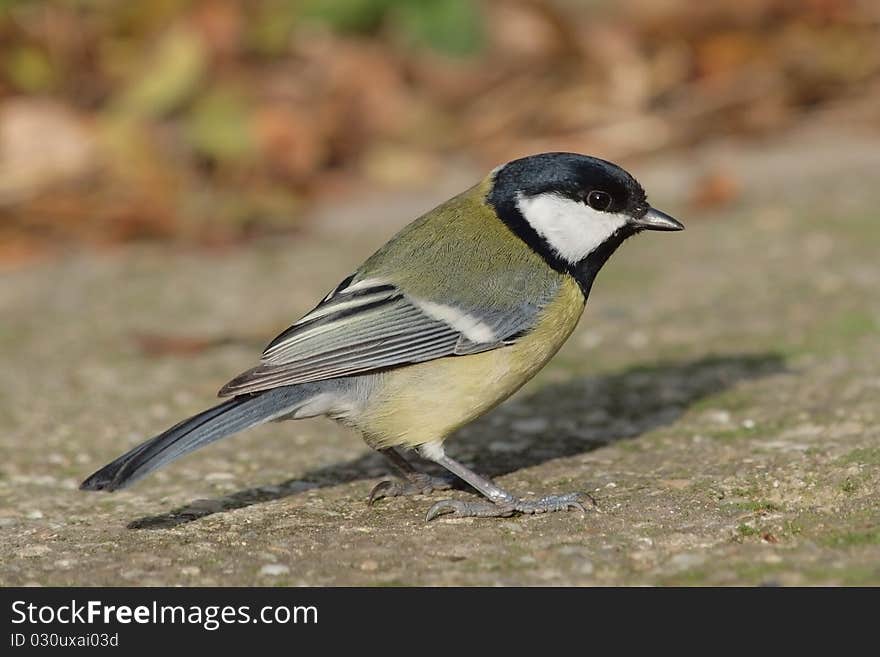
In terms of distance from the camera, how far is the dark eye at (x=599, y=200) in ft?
11.7

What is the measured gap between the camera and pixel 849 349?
14.2 feet

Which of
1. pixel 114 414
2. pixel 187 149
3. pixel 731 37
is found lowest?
pixel 114 414

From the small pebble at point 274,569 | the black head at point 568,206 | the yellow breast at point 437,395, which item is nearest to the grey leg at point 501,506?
the yellow breast at point 437,395

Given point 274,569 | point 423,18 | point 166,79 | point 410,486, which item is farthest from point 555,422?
point 166,79

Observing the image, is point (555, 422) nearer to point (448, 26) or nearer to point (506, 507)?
point (506, 507)

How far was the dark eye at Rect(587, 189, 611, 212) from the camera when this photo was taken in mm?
3570

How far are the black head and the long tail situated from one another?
79 cm

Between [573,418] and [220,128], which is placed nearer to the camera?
[573,418]

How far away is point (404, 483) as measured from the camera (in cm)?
350

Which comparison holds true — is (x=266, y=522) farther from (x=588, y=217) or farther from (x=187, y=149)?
(x=187, y=149)

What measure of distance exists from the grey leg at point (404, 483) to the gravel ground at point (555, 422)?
0.12 ft

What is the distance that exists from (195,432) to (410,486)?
66 cm
